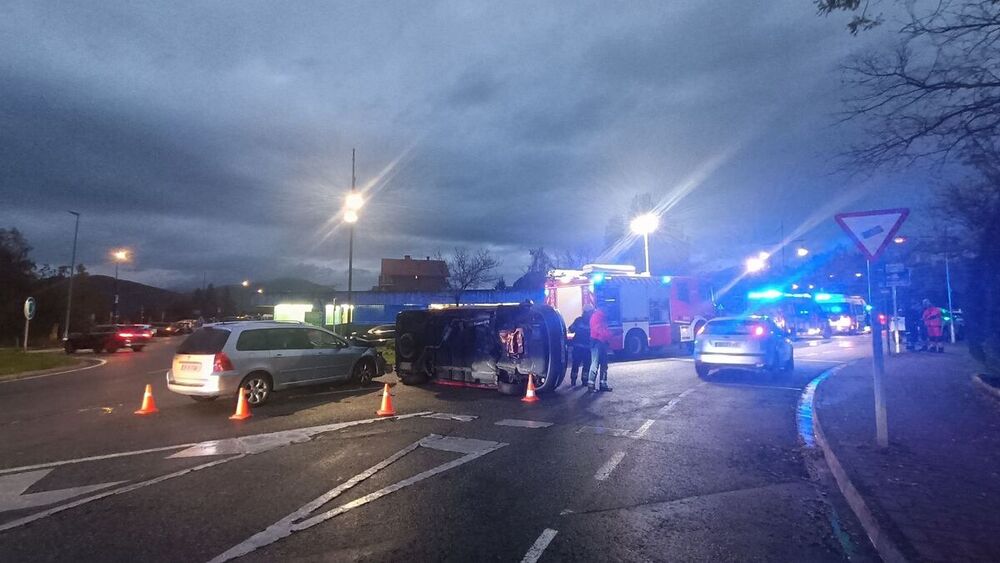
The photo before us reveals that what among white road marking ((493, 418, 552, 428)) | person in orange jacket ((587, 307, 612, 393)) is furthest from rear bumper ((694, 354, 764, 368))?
white road marking ((493, 418, 552, 428))

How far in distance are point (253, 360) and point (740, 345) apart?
11.1 meters

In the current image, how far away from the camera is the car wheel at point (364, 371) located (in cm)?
1289

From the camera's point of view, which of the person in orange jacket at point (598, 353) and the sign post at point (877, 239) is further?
the person in orange jacket at point (598, 353)

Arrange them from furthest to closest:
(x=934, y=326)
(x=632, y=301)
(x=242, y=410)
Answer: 1. (x=934, y=326)
2. (x=632, y=301)
3. (x=242, y=410)

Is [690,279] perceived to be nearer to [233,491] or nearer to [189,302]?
[233,491]

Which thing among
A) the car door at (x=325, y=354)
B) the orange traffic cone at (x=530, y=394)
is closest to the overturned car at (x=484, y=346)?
the orange traffic cone at (x=530, y=394)

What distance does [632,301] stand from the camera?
19109 millimetres

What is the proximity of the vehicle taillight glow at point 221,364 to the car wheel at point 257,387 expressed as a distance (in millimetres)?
433

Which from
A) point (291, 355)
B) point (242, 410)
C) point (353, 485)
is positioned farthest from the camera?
point (291, 355)

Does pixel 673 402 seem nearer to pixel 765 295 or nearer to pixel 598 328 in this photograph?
pixel 598 328

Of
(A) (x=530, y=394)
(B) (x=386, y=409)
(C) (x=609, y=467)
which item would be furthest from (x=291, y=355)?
(C) (x=609, y=467)

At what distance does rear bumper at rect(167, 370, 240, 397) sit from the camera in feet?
32.4

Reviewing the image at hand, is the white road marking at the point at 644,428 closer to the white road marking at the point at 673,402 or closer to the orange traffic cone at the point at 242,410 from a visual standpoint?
the white road marking at the point at 673,402

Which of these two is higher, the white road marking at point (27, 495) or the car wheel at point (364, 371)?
the car wheel at point (364, 371)
